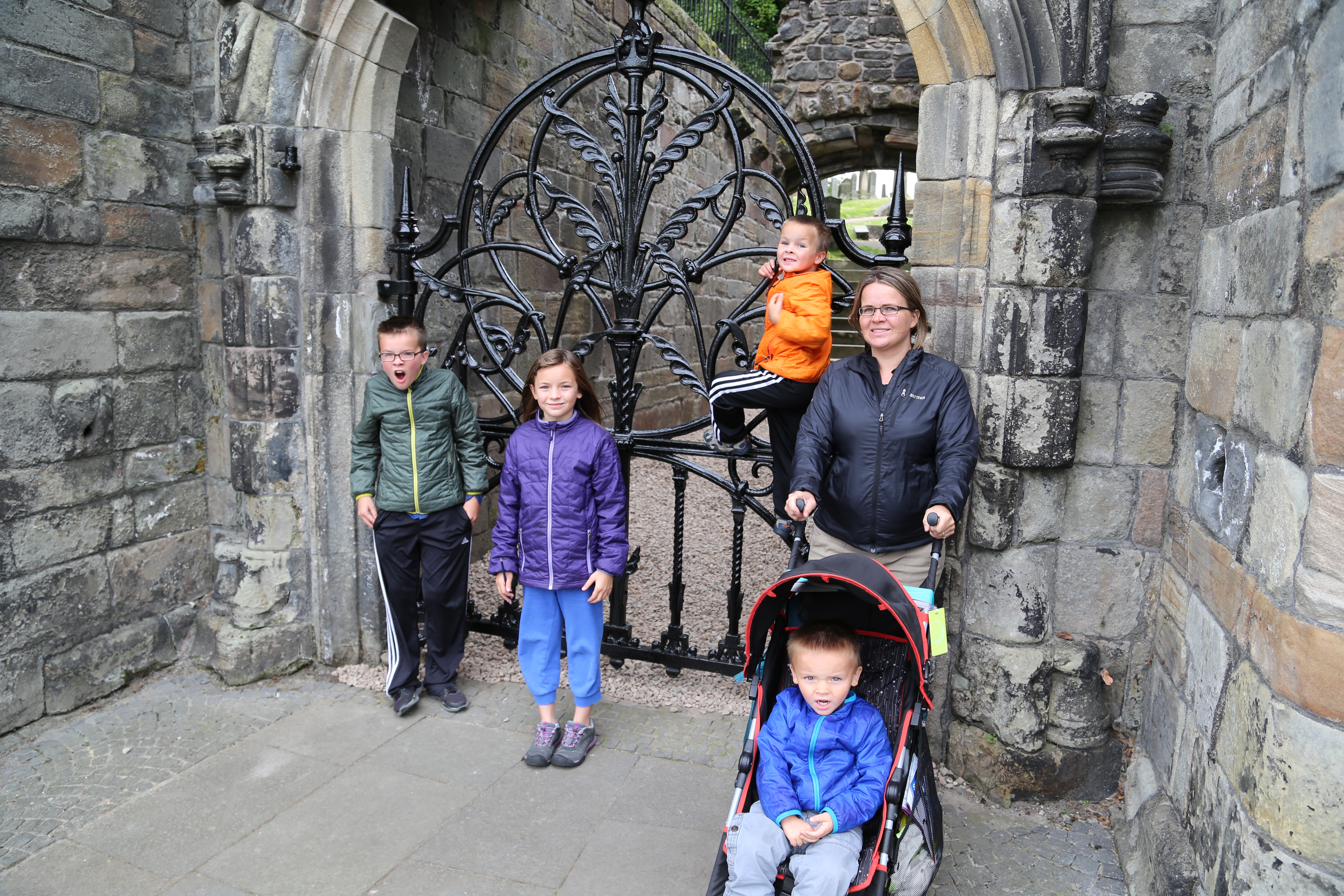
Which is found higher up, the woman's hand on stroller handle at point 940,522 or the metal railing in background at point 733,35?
the metal railing in background at point 733,35

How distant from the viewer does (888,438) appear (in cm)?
290

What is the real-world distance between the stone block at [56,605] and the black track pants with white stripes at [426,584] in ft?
4.13

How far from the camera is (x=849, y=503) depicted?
9.78ft

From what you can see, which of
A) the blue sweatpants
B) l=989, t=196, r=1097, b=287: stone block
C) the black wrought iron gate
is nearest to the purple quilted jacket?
the blue sweatpants

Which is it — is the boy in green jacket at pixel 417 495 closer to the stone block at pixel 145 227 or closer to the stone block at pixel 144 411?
the stone block at pixel 144 411

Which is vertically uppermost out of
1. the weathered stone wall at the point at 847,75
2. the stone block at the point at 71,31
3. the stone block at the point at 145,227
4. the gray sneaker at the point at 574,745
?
the weathered stone wall at the point at 847,75

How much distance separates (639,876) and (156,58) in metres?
4.08

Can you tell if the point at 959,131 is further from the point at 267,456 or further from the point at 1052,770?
the point at 267,456

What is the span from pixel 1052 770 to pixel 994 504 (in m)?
1.03

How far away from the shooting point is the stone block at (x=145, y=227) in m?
3.97

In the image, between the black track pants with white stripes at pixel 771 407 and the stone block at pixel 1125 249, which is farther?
the black track pants with white stripes at pixel 771 407

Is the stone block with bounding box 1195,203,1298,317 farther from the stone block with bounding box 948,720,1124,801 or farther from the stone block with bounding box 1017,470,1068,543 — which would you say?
the stone block with bounding box 948,720,1124,801

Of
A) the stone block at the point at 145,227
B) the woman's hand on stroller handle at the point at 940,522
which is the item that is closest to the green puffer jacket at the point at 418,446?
the stone block at the point at 145,227

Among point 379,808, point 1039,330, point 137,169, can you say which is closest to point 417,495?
point 379,808
